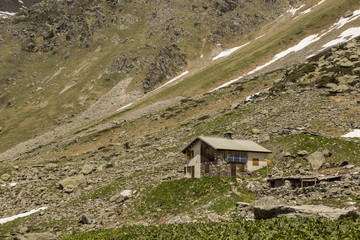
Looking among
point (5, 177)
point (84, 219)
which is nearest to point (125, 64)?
point (5, 177)

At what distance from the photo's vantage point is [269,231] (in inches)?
573

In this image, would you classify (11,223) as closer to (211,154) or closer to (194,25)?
(211,154)

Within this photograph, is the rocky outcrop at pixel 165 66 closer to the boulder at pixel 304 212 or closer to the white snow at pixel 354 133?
the white snow at pixel 354 133

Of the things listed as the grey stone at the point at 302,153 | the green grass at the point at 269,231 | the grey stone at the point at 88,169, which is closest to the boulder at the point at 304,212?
the green grass at the point at 269,231

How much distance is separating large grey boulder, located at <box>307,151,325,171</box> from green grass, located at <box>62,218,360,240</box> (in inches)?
600

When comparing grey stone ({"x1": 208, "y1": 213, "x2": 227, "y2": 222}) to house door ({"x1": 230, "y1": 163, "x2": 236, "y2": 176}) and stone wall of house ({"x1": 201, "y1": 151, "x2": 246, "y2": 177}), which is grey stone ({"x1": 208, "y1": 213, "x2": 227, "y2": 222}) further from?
house door ({"x1": 230, "y1": 163, "x2": 236, "y2": 176})

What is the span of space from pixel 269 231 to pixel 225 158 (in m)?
18.8

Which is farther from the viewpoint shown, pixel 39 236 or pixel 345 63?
pixel 345 63

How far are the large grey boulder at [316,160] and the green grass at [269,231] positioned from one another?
50.0ft

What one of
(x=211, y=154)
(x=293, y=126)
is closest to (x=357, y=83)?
(x=293, y=126)

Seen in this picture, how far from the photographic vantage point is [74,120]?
116 m

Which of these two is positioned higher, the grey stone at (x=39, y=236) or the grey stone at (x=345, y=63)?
the grey stone at (x=39, y=236)

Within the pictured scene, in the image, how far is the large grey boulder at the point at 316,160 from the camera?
95.8 feet

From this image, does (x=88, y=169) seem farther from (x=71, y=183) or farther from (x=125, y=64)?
(x=125, y=64)
